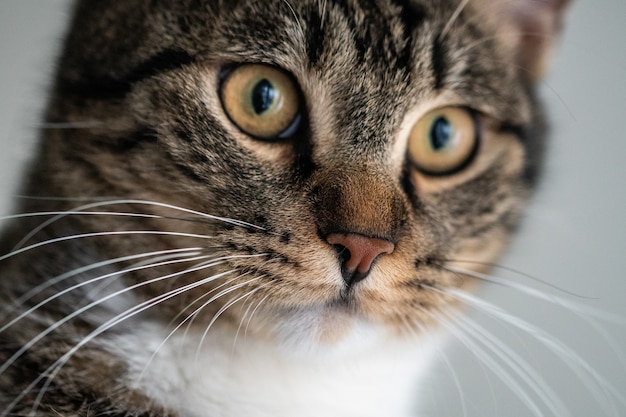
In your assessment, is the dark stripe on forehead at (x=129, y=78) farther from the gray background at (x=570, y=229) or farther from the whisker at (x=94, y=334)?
the whisker at (x=94, y=334)

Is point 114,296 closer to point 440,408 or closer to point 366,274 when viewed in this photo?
point 366,274

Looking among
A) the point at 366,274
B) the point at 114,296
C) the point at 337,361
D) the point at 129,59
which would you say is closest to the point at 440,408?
the point at 337,361

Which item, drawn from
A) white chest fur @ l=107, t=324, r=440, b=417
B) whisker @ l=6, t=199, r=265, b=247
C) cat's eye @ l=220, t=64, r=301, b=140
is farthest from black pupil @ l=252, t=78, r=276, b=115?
white chest fur @ l=107, t=324, r=440, b=417

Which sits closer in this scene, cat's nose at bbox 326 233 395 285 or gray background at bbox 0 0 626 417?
cat's nose at bbox 326 233 395 285

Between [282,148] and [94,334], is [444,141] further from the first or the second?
[94,334]

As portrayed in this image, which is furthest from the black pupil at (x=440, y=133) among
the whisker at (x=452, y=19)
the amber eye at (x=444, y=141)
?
the whisker at (x=452, y=19)

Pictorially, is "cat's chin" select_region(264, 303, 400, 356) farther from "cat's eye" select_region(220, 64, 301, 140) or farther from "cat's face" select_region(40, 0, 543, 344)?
"cat's eye" select_region(220, 64, 301, 140)
